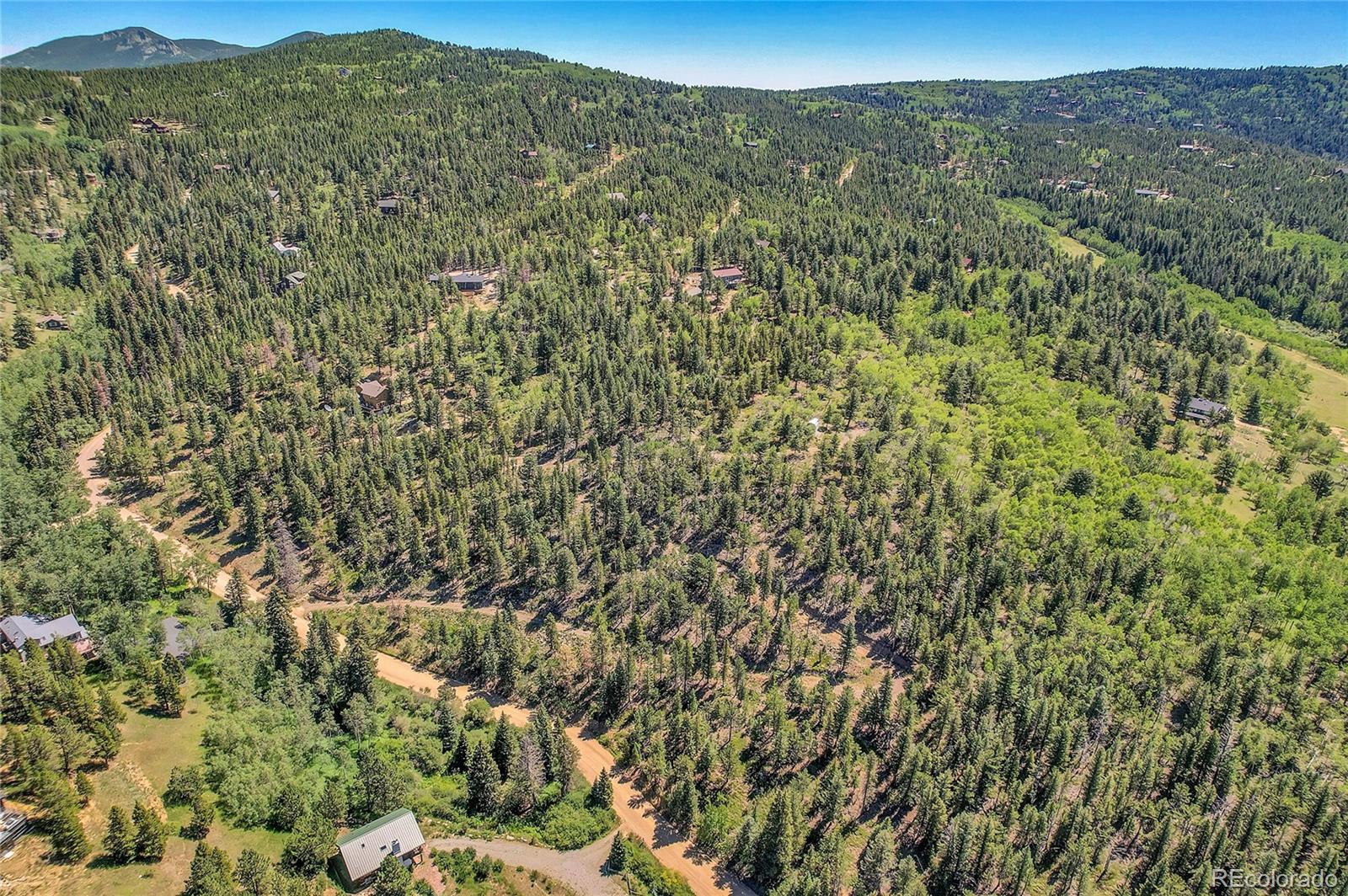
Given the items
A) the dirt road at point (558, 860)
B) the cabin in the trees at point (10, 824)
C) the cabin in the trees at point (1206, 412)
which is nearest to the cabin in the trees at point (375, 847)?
the dirt road at point (558, 860)

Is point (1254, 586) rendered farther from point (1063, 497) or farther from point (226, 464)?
point (226, 464)

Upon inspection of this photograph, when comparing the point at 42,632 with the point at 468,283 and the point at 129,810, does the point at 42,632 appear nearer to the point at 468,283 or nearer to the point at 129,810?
the point at 129,810

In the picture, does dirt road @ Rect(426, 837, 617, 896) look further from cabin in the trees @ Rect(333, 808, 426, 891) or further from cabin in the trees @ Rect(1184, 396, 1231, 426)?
cabin in the trees @ Rect(1184, 396, 1231, 426)

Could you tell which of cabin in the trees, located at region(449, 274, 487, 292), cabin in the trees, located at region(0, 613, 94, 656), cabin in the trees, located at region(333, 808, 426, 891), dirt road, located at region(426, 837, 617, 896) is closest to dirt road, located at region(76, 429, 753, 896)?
dirt road, located at region(426, 837, 617, 896)

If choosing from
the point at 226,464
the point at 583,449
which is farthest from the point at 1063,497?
the point at 226,464

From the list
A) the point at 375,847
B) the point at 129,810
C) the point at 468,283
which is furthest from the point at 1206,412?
the point at 129,810

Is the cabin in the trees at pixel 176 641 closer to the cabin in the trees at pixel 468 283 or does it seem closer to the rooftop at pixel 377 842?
the rooftop at pixel 377 842
